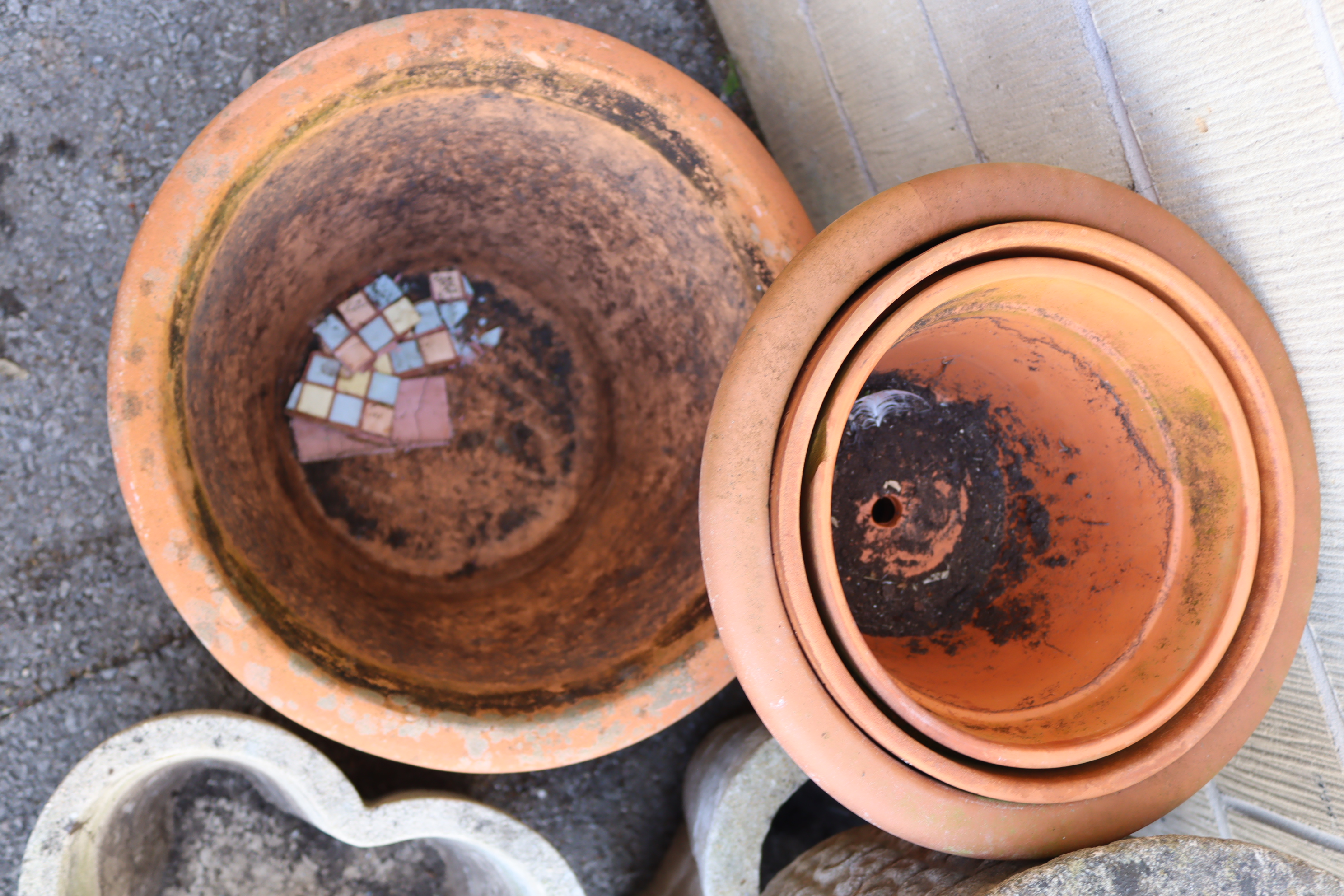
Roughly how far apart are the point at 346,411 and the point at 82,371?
0.58 meters

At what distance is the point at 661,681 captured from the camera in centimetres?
134

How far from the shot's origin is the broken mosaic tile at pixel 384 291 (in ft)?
6.28

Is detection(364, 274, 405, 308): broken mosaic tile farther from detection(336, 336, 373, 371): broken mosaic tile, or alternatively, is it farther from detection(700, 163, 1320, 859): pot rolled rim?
detection(700, 163, 1320, 859): pot rolled rim

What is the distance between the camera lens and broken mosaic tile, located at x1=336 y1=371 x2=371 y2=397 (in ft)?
6.22

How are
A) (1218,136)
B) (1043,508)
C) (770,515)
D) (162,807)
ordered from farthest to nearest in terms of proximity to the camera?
(162,807) → (1043,508) → (1218,136) → (770,515)

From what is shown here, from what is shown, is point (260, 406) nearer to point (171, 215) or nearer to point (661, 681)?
point (171, 215)

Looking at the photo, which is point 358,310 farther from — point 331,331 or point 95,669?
point 95,669

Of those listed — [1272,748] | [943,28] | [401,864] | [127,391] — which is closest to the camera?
[127,391]

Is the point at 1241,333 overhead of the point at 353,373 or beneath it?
overhead

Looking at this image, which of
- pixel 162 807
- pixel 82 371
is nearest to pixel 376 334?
pixel 82 371

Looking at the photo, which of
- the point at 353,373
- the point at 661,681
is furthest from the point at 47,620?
the point at 661,681

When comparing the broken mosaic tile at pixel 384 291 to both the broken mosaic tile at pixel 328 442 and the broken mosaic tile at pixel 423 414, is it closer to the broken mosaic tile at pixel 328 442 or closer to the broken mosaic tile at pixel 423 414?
the broken mosaic tile at pixel 423 414

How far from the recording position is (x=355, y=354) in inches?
75.2

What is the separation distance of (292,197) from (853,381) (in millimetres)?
1025
